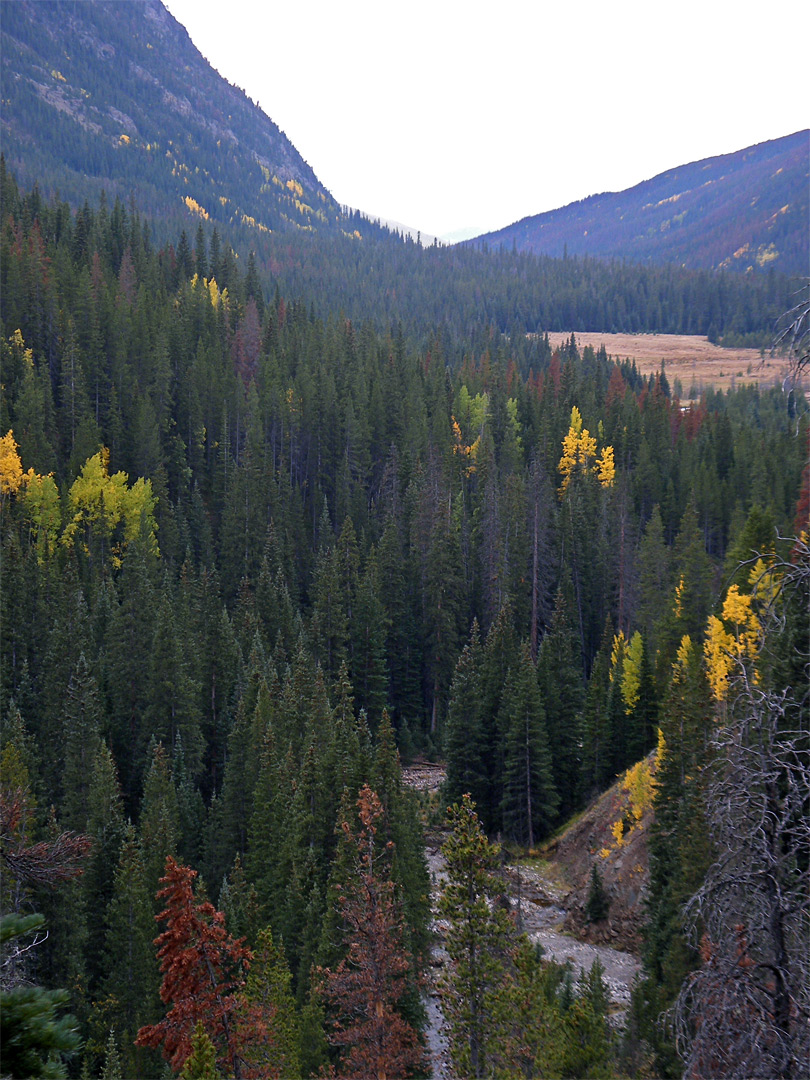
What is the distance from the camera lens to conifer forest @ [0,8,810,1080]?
438 inches

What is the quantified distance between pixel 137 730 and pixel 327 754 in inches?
716

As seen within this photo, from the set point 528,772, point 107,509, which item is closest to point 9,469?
point 107,509

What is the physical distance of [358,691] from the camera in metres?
62.1

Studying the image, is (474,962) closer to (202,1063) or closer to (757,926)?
(202,1063)

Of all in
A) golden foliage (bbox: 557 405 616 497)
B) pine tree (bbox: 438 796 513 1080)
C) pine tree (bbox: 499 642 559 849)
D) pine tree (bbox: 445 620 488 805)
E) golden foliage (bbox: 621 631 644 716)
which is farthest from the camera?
golden foliage (bbox: 557 405 616 497)

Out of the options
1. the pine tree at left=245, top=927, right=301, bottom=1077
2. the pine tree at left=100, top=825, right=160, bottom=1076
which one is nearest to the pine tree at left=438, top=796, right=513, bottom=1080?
the pine tree at left=245, top=927, right=301, bottom=1077

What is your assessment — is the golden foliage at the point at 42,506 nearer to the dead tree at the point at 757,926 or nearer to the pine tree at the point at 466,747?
the pine tree at the point at 466,747

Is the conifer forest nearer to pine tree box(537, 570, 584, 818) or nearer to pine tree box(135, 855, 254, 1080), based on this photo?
pine tree box(135, 855, 254, 1080)

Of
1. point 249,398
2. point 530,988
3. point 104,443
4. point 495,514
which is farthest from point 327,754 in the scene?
point 249,398

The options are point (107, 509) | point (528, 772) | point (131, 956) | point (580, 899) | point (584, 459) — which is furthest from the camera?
point (584, 459)

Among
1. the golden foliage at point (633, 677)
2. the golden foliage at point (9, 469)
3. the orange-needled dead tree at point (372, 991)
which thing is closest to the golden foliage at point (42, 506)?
the golden foliage at point (9, 469)

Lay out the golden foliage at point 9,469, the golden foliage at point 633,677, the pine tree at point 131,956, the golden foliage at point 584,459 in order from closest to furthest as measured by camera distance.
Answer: the pine tree at point 131,956
the golden foliage at point 633,677
the golden foliage at point 9,469
the golden foliage at point 584,459

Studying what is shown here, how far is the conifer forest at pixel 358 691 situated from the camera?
11.1 metres

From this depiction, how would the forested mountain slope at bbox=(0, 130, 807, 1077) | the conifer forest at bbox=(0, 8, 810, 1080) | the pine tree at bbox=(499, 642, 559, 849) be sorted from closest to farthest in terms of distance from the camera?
the conifer forest at bbox=(0, 8, 810, 1080), the forested mountain slope at bbox=(0, 130, 807, 1077), the pine tree at bbox=(499, 642, 559, 849)
